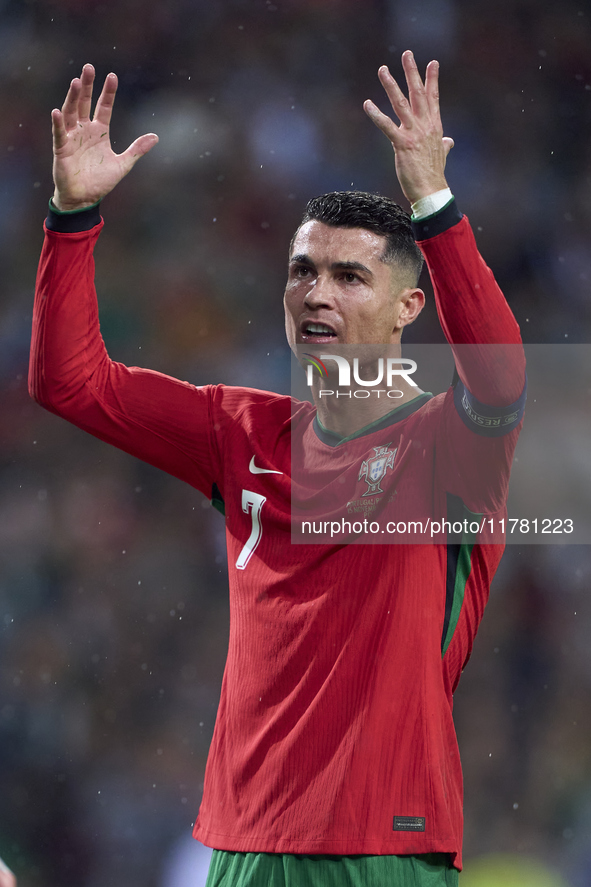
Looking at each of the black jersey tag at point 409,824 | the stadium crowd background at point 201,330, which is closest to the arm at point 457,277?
the black jersey tag at point 409,824

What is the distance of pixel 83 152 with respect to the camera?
178 cm

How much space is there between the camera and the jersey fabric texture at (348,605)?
156 cm

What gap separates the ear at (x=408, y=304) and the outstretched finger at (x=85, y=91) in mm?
700

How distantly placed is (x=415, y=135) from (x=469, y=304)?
0.30m

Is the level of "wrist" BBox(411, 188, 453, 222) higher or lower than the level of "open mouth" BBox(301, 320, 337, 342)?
higher

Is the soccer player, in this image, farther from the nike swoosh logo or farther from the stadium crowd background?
the stadium crowd background

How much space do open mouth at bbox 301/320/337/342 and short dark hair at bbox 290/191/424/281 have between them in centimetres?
20

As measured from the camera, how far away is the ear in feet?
6.43

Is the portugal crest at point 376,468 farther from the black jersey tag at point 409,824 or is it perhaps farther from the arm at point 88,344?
the black jersey tag at point 409,824

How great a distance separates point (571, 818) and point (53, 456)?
2.34 m

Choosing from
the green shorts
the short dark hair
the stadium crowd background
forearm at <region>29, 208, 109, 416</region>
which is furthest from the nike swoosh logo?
the stadium crowd background

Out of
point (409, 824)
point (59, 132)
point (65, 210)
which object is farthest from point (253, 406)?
point (409, 824)

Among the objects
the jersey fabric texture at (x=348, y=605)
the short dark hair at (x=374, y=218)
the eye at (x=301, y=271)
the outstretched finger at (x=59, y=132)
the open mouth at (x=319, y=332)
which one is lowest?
the jersey fabric texture at (x=348, y=605)

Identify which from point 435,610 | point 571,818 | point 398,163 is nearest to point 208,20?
point 398,163
